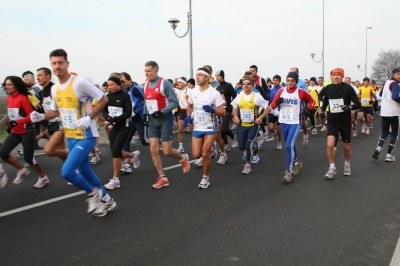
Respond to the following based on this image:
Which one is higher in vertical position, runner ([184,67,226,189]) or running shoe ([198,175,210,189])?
runner ([184,67,226,189])

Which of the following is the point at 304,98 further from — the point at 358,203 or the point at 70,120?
the point at 70,120

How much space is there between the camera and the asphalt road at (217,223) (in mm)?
3756

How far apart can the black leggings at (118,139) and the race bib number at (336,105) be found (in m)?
3.66

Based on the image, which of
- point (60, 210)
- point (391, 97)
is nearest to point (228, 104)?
point (391, 97)

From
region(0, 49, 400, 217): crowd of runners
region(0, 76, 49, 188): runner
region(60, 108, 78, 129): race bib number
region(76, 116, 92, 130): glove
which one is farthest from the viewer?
region(0, 76, 49, 188): runner

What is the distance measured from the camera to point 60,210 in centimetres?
529

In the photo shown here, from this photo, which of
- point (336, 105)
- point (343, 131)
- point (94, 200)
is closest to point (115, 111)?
point (94, 200)

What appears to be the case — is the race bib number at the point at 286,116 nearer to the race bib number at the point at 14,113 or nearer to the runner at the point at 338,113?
the runner at the point at 338,113

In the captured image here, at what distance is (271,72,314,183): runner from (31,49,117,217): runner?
136 inches

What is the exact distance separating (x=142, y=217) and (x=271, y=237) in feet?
5.54

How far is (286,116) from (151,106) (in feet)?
7.90

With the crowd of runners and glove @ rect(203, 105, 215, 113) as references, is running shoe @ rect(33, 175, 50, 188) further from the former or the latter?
glove @ rect(203, 105, 215, 113)

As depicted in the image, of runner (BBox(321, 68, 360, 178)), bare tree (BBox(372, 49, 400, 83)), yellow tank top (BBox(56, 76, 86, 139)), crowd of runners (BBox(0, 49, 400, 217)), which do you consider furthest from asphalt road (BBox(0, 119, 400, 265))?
bare tree (BBox(372, 49, 400, 83))

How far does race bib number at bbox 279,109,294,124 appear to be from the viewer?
22.5 ft
